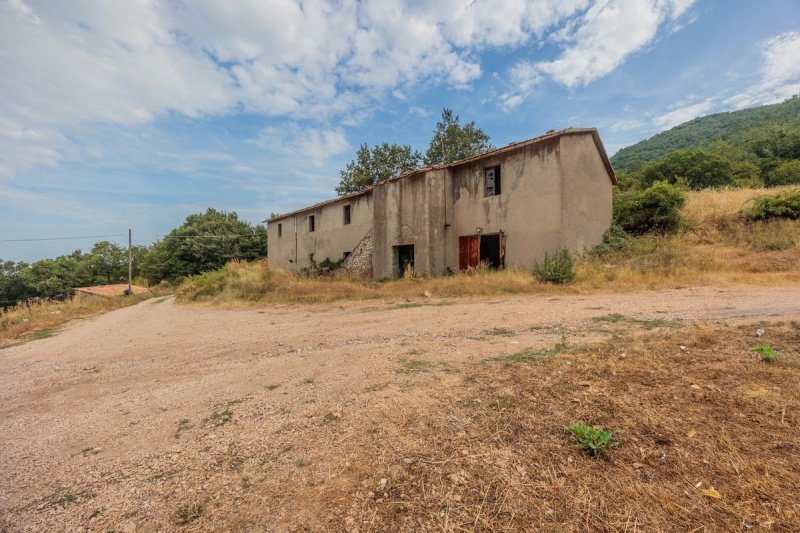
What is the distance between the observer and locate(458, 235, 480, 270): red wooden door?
14.5 m

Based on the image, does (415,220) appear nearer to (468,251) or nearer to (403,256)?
(403,256)

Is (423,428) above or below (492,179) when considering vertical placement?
below

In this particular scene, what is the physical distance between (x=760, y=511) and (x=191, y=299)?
1789 centimetres

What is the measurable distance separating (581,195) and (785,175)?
22649 millimetres

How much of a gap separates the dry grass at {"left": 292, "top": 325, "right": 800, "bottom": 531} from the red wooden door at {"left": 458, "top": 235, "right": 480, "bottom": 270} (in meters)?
11.2

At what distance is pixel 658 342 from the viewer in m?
4.27

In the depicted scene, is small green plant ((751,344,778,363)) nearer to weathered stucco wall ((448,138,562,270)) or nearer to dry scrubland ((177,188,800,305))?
dry scrubland ((177,188,800,305))

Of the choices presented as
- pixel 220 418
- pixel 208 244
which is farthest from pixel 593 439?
pixel 208 244

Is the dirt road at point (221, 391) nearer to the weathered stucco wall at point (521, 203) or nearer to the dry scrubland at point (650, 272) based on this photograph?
the dry scrubland at point (650, 272)

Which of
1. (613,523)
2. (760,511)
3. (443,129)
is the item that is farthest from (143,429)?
(443,129)

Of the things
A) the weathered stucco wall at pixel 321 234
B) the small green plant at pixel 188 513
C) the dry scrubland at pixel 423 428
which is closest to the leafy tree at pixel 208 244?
the weathered stucco wall at pixel 321 234

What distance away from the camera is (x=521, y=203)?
1346 cm

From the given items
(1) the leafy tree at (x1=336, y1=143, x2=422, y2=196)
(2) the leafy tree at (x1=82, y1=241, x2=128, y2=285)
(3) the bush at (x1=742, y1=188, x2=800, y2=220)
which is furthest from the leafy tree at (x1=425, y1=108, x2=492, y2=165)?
(2) the leafy tree at (x1=82, y1=241, x2=128, y2=285)

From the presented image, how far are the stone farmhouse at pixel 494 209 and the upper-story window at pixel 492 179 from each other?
1.6 inches
